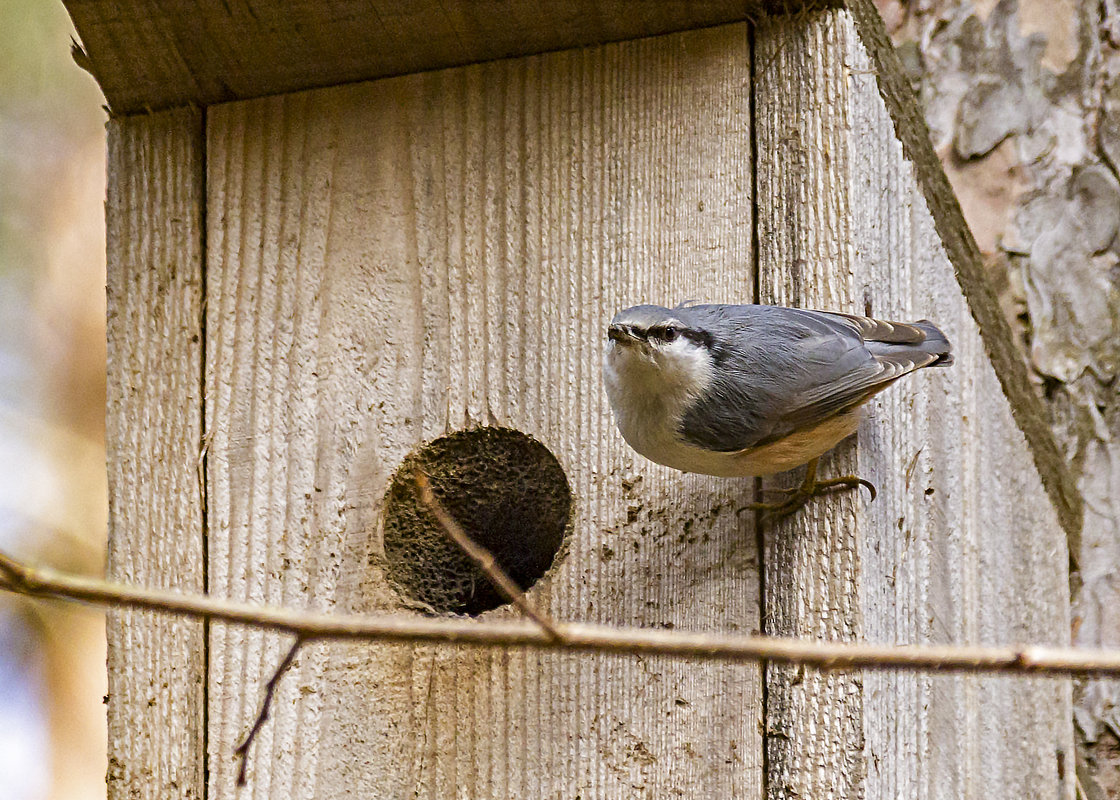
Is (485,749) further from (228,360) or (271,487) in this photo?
(228,360)

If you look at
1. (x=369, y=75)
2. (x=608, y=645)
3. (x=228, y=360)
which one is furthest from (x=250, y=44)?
(x=608, y=645)

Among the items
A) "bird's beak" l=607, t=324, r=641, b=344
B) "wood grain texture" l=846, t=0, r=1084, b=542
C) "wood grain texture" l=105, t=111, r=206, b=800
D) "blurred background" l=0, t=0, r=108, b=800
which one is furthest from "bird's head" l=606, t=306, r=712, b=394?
"blurred background" l=0, t=0, r=108, b=800

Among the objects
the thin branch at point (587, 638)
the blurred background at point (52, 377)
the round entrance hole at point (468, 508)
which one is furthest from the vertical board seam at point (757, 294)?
the blurred background at point (52, 377)

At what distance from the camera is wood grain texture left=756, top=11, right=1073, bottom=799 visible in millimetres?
1593

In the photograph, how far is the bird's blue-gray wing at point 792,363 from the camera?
1.68m

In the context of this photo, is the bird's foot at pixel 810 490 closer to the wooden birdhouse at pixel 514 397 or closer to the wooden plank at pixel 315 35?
the wooden birdhouse at pixel 514 397

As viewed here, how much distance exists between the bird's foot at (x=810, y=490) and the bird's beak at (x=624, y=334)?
0.28 meters

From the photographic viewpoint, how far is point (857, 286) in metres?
1.71

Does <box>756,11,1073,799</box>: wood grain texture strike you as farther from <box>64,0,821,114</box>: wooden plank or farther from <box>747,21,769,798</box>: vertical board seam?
<box>64,0,821,114</box>: wooden plank

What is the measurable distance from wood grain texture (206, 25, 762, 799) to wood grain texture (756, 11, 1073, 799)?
6 centimetres

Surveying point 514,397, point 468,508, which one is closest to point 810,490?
point 514,397

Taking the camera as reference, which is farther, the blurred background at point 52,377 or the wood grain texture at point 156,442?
the blurred background at point 52,377

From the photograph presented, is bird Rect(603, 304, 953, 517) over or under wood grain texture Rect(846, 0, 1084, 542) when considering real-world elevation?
under

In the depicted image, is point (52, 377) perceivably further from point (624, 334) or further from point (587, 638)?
point (587, 638)
